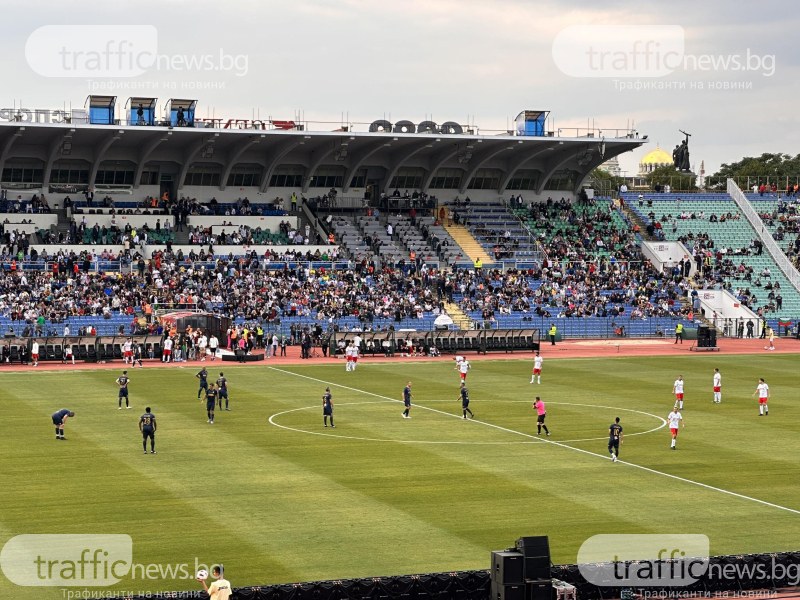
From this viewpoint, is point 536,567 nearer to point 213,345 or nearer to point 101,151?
point 213,345

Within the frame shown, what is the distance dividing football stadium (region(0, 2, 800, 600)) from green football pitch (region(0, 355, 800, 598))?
0.50 feet

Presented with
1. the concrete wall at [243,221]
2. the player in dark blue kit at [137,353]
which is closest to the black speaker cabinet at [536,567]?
the player in dark blue kit at [137,353]

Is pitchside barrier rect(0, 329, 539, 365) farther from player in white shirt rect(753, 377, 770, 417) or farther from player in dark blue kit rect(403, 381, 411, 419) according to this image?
player in white shirt rect(753, 377, 770, 417)

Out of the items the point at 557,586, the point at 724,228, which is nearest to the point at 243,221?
the point at 724,228

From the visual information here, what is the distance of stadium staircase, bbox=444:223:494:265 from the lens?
305 ft

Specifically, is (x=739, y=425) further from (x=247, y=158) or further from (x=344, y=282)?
(x=247, y=158)

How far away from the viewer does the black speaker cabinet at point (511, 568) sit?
66.0ft

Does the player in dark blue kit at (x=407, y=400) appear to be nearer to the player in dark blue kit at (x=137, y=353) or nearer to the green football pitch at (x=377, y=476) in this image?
the green football pitch at (x=377, y=476)

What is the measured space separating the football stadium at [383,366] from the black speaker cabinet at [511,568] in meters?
0.03

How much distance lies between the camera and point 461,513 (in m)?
29.1

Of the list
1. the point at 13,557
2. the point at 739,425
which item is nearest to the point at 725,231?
the point at 739,425

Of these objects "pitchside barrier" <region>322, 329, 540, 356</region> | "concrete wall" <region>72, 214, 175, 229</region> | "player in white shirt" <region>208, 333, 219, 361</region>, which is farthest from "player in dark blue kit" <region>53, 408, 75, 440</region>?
"concrete wall" <region>72, 214, 175, 229</region>

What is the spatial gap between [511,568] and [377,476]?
13530 mm

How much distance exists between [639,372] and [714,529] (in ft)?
112
